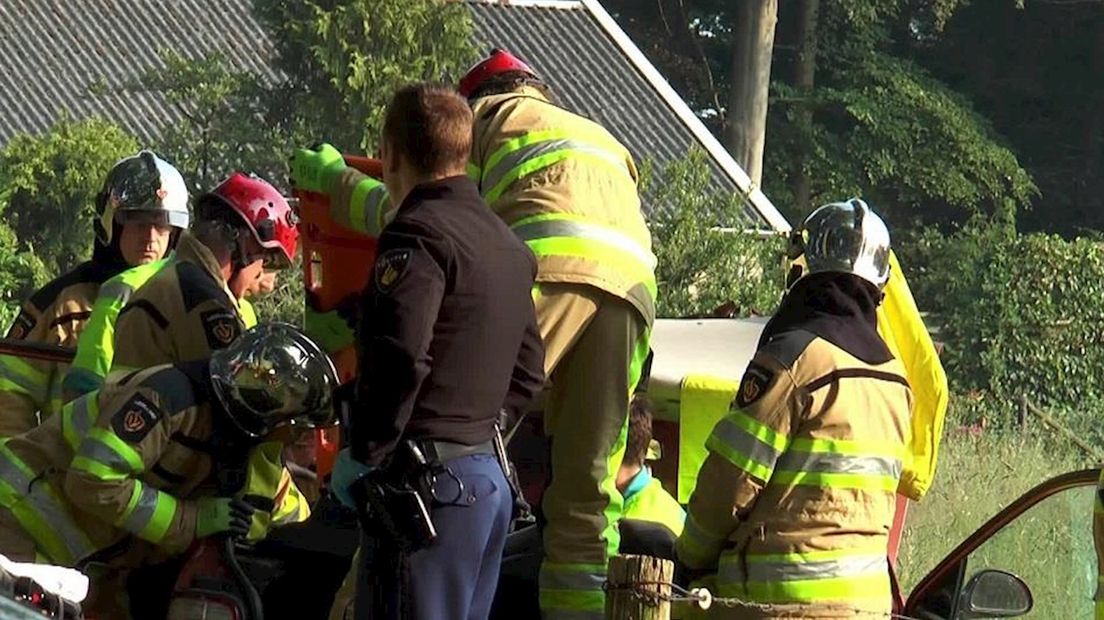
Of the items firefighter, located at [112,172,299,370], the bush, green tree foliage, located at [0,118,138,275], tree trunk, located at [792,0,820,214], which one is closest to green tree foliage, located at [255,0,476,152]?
green tree foliage, located at [0,118,138,275]

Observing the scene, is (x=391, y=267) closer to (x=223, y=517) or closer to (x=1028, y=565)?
(x=223, y=517)

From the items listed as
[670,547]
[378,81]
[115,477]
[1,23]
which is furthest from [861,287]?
[1,23]

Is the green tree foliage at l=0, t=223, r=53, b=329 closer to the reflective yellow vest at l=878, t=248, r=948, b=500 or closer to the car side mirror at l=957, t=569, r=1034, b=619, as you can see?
the reflective yellow vest at l=878, t=248, r=948, b=500

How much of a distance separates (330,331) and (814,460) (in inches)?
62.0

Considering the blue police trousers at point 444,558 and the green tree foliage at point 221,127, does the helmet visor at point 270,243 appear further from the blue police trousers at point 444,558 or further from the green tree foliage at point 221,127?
the green tree foliage at point 221,127

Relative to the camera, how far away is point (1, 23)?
1284 inches

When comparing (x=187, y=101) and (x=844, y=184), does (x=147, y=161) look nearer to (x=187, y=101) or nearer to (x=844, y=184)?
(x=187, y=101)

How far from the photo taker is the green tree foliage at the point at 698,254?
1830 cm

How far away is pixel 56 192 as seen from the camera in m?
20.7

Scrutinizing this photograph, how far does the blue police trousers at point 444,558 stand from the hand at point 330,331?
131 cm

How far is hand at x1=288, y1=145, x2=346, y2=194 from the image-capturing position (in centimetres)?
572

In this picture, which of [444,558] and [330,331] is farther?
[330,331]

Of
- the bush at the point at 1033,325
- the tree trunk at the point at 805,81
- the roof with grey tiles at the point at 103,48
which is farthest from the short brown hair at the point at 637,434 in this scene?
the tree trunk at the point at 805,81

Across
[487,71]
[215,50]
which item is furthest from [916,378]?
[215,50]
